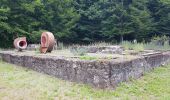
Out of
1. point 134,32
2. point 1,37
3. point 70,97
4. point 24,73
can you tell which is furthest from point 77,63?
point 134,32

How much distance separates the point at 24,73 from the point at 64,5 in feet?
44.3

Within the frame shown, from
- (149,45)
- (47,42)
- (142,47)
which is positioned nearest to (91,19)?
(149,45)

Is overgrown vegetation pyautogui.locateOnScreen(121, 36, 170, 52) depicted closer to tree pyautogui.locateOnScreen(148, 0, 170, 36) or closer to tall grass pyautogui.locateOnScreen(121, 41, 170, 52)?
tall grass pyautogui.locateOnScreen(121, 41, 170, 52)

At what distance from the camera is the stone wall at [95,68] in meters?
7.28

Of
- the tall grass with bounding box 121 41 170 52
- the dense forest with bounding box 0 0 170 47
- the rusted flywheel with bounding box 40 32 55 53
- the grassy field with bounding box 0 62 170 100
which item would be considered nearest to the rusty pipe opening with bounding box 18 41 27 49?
the rusted flywheel with bounding box 40 32 55 53

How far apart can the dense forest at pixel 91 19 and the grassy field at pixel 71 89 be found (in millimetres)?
10307

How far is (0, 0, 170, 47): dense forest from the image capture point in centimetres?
1916

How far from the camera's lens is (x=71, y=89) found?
7.44m

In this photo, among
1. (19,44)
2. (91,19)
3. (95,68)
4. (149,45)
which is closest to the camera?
(95,68)

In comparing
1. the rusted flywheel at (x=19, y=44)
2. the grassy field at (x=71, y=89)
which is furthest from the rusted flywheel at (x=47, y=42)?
the rusted flywheel at (x=19, y=44)

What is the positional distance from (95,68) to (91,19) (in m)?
16.7

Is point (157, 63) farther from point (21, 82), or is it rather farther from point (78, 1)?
point (78, 1)

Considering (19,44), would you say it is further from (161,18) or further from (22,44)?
(161,18)

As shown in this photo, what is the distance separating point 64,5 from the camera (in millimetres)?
22656
